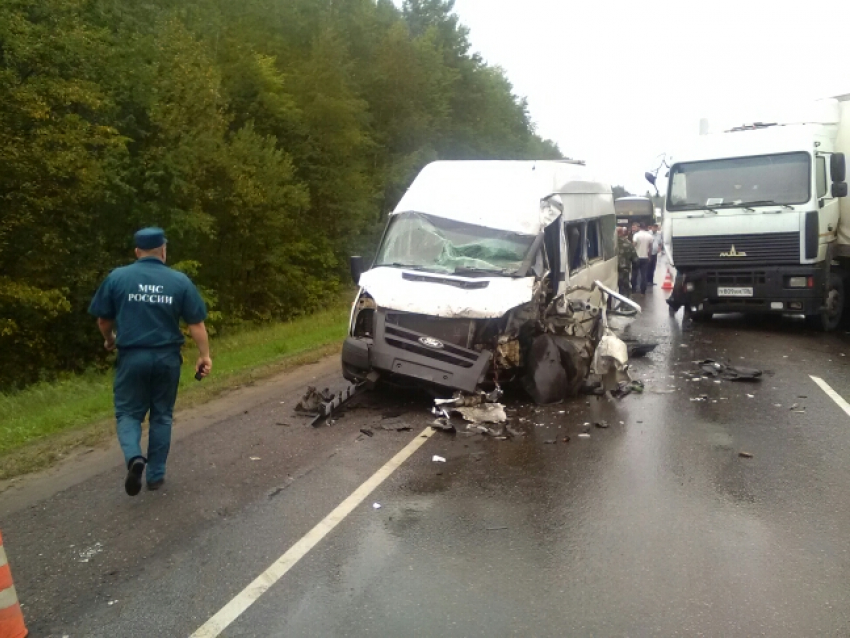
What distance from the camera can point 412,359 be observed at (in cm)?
798

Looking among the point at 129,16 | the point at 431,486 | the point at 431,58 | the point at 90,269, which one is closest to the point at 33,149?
the point at 90,269

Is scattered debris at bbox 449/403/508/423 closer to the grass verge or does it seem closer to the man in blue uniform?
the man in blue uniform

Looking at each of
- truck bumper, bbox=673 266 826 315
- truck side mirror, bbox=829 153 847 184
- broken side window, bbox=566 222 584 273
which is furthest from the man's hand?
truck side mirror, bbox=829 153 847 184

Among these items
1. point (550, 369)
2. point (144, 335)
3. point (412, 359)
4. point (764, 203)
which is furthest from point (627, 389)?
point (764, 203)

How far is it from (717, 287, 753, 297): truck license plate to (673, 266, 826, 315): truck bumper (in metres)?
A: 0.01

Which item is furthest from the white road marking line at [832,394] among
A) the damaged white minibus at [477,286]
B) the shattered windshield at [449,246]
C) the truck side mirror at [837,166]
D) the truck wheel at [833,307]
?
the truck side mirror at [837,166]

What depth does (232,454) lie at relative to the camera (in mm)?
6742

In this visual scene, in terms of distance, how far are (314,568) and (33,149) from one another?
510 inches

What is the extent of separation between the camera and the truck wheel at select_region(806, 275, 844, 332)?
13844mm

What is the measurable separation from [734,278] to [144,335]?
11068 millimetres

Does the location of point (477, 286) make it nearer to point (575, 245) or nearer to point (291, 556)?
point (575, 245)

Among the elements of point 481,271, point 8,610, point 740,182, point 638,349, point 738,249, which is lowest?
point 638,349

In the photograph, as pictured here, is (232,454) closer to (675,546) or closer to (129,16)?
(675,546)

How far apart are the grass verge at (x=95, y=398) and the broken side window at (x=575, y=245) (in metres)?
4.09
